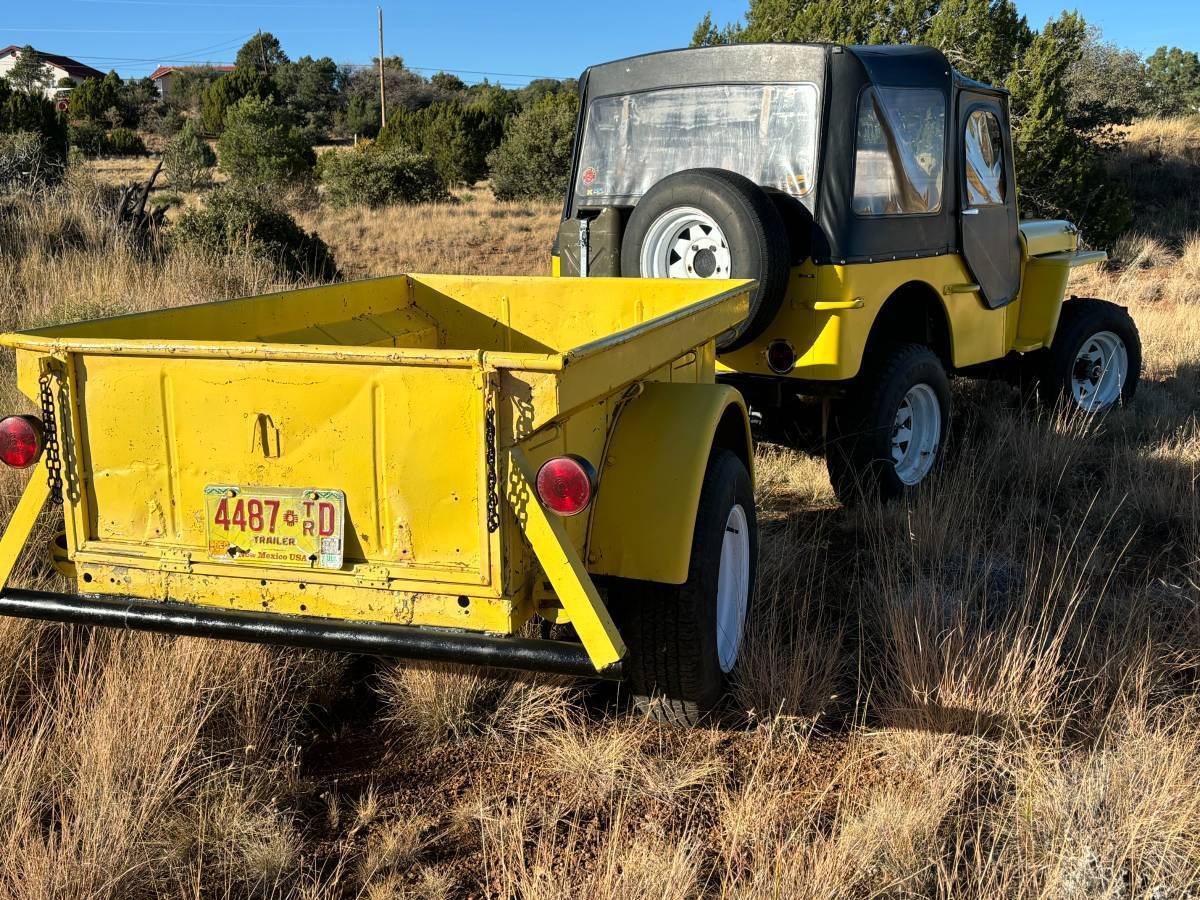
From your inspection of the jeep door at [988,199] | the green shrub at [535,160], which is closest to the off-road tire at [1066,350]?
the jeep door at [988,199]

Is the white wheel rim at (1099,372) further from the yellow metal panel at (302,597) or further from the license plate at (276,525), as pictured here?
the license plate at (276,525)

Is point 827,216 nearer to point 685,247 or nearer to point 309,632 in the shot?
point 685,247

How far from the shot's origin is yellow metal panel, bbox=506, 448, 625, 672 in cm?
254

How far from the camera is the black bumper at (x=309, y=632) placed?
2.59 meters

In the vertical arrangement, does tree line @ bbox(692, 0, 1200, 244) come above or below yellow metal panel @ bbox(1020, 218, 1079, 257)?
above

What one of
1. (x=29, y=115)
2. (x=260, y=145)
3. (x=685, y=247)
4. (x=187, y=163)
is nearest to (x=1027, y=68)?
(x=685, y=247)

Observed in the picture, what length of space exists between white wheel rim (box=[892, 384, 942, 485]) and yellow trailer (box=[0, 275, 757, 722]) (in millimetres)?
2740

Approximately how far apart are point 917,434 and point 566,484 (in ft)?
12.5

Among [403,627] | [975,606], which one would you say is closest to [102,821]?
[403,627]

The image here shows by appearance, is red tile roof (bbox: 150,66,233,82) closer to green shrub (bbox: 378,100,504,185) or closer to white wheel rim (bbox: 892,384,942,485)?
green shrub (bbox: 378,100,504,185)

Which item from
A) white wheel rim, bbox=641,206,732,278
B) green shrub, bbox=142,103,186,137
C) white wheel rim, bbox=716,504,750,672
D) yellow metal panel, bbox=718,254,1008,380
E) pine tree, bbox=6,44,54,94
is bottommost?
white wheel rim, bbox=716,504,750,672

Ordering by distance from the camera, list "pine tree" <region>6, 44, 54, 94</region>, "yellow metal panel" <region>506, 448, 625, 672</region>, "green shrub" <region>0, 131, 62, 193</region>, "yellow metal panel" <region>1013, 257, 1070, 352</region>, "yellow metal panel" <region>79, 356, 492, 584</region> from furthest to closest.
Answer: "pine tree" <region>6, 44, 54, 94</region> → "green shrub" <region>0, 131, 62, 193</region> → "yellow metal panel" <region>1013, 257, 1070, 352</region> → "yellow metal panel" <region>79, 356, 492, 584</region> → "yellow metal panel" <region>506, 448, 625, 672</region>

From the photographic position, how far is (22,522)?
9.68 ft

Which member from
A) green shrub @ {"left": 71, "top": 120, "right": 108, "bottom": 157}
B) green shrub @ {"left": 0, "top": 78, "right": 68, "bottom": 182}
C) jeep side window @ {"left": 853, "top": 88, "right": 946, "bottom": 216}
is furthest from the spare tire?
green shrub @ {"left": 71, "top": 120, "right": 108, "bottom": 157}
